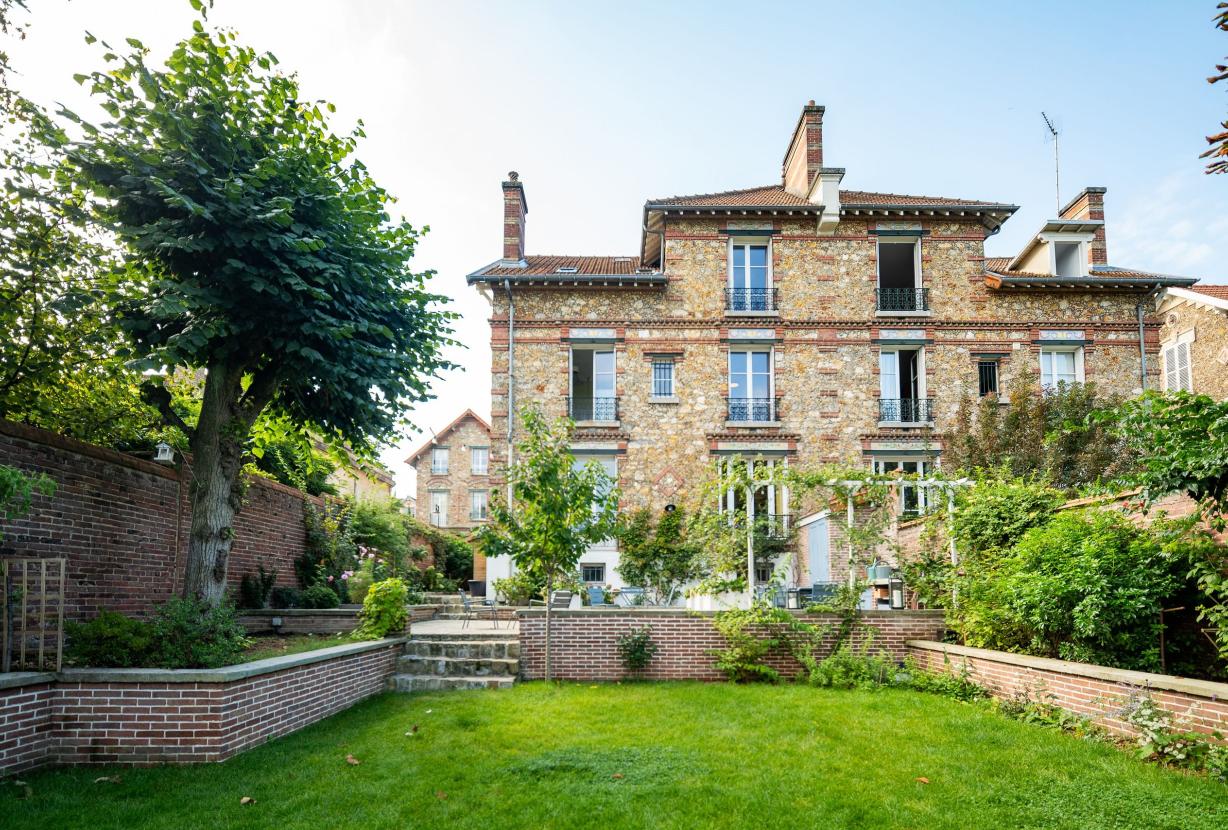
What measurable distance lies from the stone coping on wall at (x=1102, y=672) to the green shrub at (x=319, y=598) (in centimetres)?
999

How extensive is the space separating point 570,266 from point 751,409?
6620mm

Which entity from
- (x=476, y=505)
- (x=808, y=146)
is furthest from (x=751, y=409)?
(x=476, y=505)

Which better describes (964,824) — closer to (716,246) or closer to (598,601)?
(598,601)

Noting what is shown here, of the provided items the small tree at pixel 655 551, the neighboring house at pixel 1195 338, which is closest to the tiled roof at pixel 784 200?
the neighboring house at pixel 1195 338

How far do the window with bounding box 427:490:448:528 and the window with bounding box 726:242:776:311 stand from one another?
23.6 metres

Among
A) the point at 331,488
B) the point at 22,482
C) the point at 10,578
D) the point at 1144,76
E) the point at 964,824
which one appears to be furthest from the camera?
the point at 331,488

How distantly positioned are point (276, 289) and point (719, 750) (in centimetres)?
630

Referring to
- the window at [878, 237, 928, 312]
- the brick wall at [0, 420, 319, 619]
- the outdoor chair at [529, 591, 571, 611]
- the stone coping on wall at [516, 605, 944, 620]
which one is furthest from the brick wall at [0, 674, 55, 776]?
the window at [878, 237, 928, 312]

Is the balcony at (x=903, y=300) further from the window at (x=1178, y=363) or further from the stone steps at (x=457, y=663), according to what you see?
the stone steps at (x=457, y=663)

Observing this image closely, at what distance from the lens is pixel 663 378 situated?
19.9 metres

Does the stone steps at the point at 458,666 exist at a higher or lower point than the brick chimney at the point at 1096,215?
lower

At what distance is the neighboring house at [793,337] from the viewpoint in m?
19.5

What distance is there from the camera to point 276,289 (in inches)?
311

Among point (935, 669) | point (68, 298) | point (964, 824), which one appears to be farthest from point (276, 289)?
A: point (935, 669)
